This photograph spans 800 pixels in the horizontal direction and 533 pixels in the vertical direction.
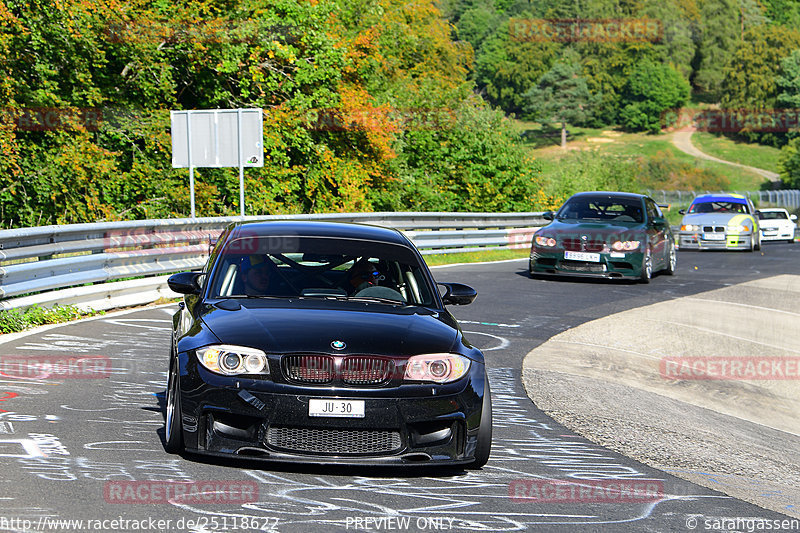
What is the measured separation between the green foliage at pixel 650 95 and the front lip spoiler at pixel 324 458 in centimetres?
16162

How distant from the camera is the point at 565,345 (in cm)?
1207

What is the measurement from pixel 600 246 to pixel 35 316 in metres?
10.4

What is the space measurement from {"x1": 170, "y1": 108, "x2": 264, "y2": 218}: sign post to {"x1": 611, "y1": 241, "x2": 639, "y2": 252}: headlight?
700cm

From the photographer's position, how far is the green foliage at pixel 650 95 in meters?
163

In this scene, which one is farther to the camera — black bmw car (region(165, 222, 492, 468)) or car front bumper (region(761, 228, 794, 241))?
car front bumper (region(761, 228, 794, 241))

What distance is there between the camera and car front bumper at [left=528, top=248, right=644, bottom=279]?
19.2 meters

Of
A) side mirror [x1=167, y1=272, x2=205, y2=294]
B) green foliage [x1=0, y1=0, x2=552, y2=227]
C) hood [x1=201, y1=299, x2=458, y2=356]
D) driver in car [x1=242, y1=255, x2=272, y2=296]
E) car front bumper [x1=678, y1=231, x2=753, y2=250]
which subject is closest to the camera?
hood [x1=201, y1=299, x2=458, y2=356]

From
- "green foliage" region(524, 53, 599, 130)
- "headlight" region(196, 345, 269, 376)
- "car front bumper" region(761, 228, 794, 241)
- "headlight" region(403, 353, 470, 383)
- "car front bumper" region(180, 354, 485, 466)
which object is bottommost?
"car front bumper" region(761, 228, 794, 241)

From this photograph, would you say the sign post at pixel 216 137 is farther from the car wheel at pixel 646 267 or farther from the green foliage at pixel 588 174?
the green foliage at pixel 588 174

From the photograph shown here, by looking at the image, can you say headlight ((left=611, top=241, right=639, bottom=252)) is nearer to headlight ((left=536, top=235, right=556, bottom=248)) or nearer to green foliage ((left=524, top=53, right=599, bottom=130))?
headlight ((left=536, top=235, right=556, bottom=248))

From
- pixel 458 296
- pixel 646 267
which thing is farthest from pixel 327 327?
pixel 646 267

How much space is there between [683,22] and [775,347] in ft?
596

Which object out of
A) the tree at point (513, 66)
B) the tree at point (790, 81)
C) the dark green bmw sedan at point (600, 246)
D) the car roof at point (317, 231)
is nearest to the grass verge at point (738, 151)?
the tree at point (790, 81)

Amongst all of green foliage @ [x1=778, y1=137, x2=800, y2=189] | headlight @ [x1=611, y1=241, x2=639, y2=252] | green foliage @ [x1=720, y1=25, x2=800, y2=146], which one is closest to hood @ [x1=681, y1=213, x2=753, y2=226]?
headlight @ [x1=611, y1=241, x2=639, y2=252]
